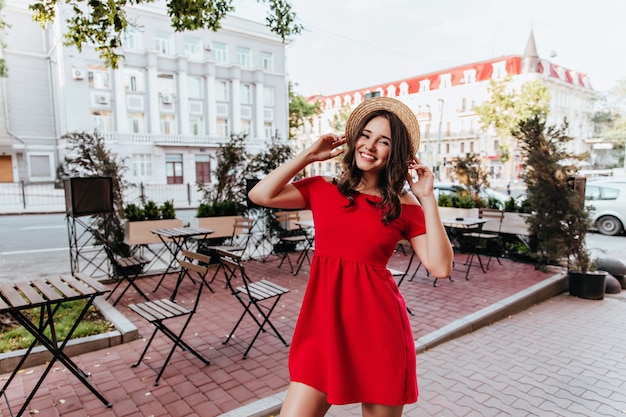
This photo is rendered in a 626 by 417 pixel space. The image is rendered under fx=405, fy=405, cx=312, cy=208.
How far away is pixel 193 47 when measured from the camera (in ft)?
99.2

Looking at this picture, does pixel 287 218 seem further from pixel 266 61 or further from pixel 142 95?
pixel 266 61

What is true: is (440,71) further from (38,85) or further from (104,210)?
(104,210)

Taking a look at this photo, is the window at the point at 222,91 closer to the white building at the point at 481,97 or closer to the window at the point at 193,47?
the window at the point at 193,47

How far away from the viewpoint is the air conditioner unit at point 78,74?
25.8 m

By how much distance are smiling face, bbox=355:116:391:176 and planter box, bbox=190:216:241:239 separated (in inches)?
255

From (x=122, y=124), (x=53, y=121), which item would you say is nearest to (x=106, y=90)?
(x=122, y=124)

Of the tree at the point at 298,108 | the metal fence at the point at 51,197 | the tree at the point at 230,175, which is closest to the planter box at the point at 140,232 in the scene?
the tree at the point at 230,175

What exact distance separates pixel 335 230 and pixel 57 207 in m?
18.9

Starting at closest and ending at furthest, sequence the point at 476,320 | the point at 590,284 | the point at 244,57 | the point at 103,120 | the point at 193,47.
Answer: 1. the point at 476,320
2. the point at 590,284
3. the point at 103,120
4. the point at 193,47
5. the point at 244,57

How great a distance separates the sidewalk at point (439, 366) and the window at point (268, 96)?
29.6 m

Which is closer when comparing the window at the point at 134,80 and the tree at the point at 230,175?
the tree at the point at 230,175

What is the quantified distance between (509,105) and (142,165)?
82.9ft

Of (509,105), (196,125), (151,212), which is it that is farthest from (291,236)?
(196,125)

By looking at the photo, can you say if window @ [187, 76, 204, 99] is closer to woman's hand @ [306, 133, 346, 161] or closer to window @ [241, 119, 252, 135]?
window @ [241, 119, 252, 135]
